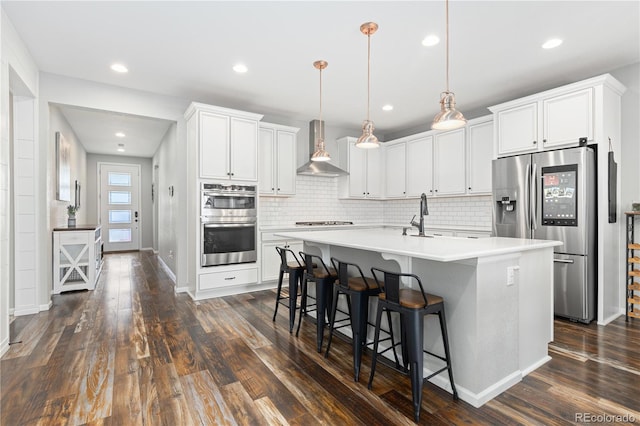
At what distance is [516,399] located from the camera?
1995mm

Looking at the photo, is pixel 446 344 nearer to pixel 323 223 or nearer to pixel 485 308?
pixel 485 308

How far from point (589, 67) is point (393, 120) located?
2.73 metres

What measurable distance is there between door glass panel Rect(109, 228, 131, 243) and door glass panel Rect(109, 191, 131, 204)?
0.79 m

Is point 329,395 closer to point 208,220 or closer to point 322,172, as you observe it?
point 208,220

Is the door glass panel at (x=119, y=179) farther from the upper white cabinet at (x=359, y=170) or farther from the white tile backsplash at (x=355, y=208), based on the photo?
the upper white cabinet at (x=359, y=170)

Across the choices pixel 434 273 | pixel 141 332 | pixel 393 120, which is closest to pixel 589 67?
pixel 393 120

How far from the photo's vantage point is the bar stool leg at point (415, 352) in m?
1.84

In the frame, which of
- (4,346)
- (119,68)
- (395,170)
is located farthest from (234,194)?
(395,170)

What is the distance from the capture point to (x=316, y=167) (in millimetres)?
5395

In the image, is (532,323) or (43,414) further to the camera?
(532,323)

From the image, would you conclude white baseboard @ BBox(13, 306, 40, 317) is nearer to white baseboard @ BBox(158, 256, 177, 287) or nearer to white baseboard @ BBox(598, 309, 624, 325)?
white baseboard @ BBox(158, 256, 177, 287)

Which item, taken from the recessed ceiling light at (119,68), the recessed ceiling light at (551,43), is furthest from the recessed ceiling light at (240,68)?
the recessed ceiling light at (551,43)

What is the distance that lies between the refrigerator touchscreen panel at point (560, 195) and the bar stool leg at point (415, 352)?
2602 mm

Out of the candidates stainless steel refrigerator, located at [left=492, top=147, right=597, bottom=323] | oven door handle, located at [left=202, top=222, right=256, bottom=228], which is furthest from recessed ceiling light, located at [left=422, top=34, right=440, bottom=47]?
oven door handle, located at [left=202, top=222, right=256, bottom=228]
